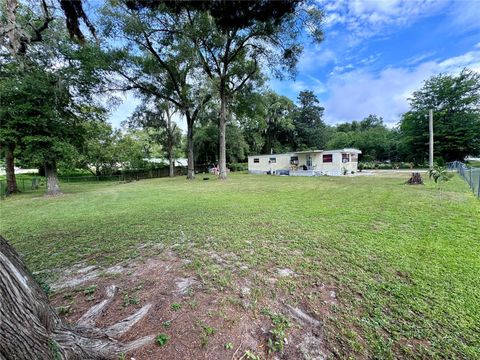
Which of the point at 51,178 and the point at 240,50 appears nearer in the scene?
the point at 51,178

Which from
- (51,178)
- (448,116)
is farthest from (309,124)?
(51,178)

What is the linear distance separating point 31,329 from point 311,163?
67.7 feet

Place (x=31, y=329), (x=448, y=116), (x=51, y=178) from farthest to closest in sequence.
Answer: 1. (x=448, y=116)
2. (x=51, y=178)
3. (x=31, y=329)

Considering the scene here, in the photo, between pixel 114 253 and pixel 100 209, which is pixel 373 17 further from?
pixel 100 209

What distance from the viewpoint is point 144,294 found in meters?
2.19

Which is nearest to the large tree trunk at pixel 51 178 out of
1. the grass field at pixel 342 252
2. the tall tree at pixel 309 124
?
the grass field at pixel 342 252

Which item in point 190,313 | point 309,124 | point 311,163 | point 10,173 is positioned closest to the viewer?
point 190,313

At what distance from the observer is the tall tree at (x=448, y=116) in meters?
21.9

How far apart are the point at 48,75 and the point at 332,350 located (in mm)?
12634

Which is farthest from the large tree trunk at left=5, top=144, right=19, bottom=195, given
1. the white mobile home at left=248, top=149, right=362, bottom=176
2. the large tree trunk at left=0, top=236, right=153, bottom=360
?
the white mobile home at left=248, top=149, right=362, bottom=176

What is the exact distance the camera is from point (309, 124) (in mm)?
35875

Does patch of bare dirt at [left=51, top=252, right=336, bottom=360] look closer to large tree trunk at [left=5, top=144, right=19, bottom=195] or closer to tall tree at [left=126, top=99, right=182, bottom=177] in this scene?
large tree trunk at [left=5, top=144, right=19, bottom=195]

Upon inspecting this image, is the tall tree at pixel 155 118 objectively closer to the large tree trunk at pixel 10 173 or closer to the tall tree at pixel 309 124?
the large tree trunk at pixel 10 173

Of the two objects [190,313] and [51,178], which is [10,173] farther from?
[190,313]
